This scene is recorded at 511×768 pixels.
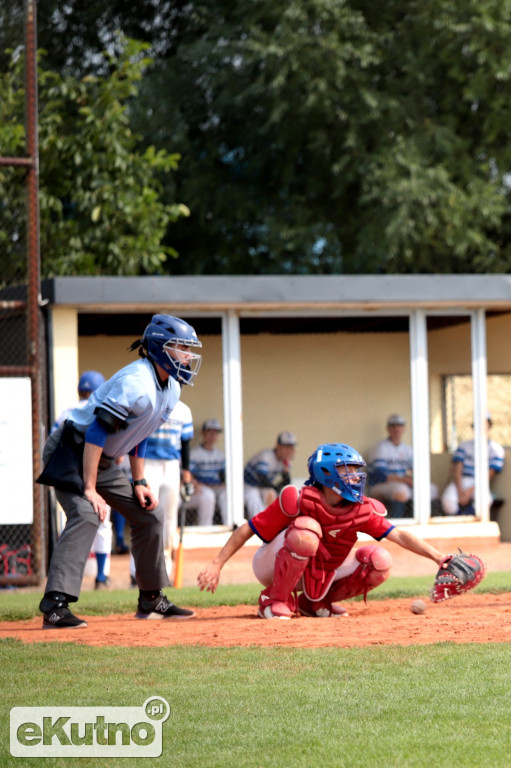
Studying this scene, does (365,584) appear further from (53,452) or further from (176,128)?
(176,128)

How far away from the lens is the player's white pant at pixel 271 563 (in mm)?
6395

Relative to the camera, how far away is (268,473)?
1320cm

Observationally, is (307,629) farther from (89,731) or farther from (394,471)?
(394,471)

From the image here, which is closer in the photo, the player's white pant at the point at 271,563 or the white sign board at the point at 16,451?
the player's white pant at the point at 271,563

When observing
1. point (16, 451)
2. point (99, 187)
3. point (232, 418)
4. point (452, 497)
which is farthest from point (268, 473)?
point (99, 187)

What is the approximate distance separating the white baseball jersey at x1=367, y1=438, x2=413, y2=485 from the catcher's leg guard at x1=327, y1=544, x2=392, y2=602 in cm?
633

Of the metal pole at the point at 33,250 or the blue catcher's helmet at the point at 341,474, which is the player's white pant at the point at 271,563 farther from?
the metal pole at the point at 33,250

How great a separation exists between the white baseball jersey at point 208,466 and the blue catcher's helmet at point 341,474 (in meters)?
6.47

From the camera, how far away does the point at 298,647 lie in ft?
17.3

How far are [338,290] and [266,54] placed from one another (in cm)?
808

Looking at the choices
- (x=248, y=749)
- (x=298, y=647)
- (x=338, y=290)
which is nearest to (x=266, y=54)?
(x=338, y=290)

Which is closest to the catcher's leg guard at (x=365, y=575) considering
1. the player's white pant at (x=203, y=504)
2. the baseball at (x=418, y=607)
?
the baseball at (x=418, y=607)

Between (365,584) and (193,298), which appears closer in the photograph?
(365,584)

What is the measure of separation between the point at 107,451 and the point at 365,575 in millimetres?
1728
